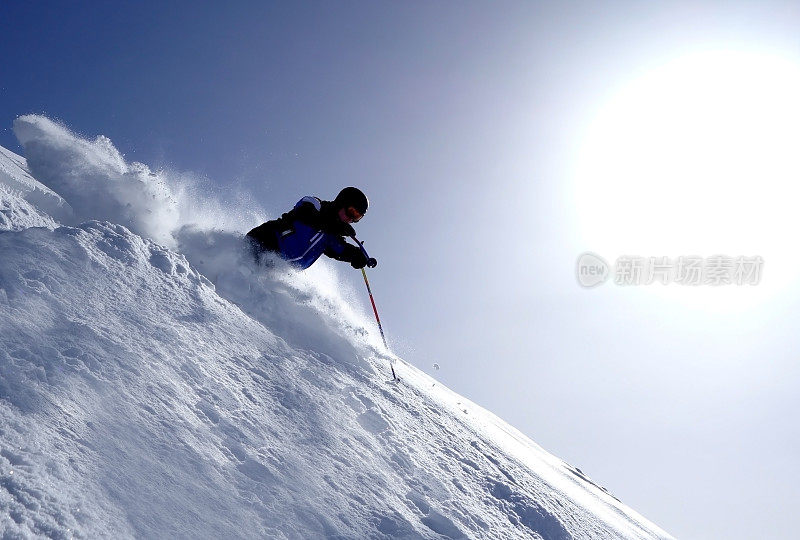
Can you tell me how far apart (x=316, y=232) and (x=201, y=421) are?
4958 millimetres

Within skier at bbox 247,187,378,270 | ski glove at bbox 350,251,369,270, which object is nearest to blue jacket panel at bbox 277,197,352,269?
skier at bbox 247,187,378,270

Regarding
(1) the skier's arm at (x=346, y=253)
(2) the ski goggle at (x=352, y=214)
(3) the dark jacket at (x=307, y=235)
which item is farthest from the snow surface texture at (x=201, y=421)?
(2) the ski goggle at (x=352, y=214)

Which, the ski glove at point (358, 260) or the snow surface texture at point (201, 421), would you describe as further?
the ski glove at point (358, 260)

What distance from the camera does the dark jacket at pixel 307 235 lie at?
7.49 m

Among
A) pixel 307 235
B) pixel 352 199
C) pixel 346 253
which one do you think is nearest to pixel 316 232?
pixel 307 235

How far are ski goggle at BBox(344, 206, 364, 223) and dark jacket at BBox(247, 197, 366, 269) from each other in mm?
149

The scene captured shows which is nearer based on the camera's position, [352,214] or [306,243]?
[306,243]

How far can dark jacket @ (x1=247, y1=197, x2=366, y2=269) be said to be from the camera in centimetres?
749

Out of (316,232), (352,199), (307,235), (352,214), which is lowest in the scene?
(307,235)

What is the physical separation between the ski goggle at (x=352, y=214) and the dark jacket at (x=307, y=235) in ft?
0.49

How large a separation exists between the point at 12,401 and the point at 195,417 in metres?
0.97

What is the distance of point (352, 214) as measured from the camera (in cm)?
802

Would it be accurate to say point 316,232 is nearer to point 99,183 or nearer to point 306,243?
point 306,243

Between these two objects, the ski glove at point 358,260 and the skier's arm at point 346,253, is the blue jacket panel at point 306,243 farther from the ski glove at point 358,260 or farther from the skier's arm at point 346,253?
the ski glove at point 358,260
